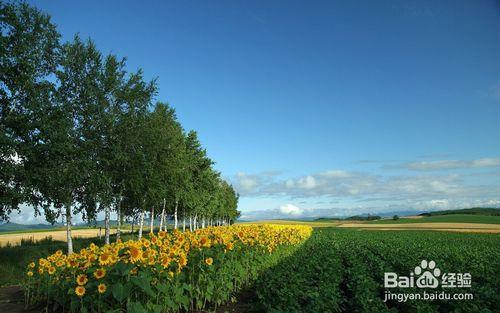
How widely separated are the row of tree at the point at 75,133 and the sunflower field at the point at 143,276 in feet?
39.0

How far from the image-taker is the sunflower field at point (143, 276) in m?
7.52

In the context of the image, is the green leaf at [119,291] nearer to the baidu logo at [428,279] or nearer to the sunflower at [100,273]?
the sunflower at [100,273]

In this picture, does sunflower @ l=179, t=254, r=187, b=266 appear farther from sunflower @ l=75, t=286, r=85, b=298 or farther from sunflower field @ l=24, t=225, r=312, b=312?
sunflower @ l=75, t=286, r=85, b=298

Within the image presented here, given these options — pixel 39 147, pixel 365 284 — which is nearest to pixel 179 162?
pixel 39 147

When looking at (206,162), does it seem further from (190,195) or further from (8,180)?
(8,180)

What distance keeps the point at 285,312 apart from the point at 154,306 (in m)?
2.72

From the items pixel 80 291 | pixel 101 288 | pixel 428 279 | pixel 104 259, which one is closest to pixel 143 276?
pixel 101 288

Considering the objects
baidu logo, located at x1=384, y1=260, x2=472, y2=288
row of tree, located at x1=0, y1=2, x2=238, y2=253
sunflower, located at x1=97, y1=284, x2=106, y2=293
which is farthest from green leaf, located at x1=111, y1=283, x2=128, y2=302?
row of tree, located at x1=0, y1=2, x2=238, y2=253

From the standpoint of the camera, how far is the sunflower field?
7.52 metres

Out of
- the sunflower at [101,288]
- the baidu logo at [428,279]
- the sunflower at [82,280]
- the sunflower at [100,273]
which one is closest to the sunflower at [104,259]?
the sunflower at [100,273]

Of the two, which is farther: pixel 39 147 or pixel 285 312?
pixel 39 147

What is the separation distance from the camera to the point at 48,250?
26.1 m

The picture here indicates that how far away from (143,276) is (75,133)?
73.0ft

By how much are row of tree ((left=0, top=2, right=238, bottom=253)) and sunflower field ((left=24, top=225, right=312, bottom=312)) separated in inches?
468
